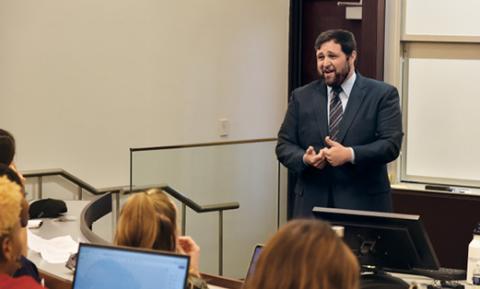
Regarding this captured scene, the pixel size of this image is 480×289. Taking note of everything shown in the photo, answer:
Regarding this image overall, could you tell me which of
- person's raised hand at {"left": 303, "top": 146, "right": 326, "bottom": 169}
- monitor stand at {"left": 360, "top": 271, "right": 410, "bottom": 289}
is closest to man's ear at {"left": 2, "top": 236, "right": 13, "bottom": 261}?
monitor stand at {"left": 360, "top": 271, "right": 410, "bottom": 289}

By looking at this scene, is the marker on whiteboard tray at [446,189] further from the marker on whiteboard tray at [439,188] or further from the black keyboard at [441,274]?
the black keyboard at [441,274]

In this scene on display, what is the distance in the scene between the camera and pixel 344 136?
4.48 m

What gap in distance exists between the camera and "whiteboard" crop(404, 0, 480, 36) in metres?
5.62

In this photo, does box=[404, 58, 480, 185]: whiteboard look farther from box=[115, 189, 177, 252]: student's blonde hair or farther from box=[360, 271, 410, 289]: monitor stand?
box=[115, 189, 177, 252]: student's blonde hair

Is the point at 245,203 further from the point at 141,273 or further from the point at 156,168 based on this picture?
the point at 141,273

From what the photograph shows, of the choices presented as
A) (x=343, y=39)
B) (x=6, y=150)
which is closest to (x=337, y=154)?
(x=343, y=39)

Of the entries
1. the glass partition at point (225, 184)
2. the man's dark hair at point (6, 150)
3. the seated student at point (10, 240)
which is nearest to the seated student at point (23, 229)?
the seated student at point (10, 240)

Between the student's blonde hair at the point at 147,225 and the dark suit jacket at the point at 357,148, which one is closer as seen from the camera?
the student's blonde hair at the point at 147,225

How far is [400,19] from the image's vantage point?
5.84 m

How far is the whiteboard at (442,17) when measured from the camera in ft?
18.5

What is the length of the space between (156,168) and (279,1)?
2.32 meters

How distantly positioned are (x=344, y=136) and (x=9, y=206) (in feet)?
7.10

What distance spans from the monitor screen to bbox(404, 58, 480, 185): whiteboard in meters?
2.50

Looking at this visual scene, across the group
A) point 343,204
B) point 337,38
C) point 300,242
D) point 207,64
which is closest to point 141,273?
point 300,242
